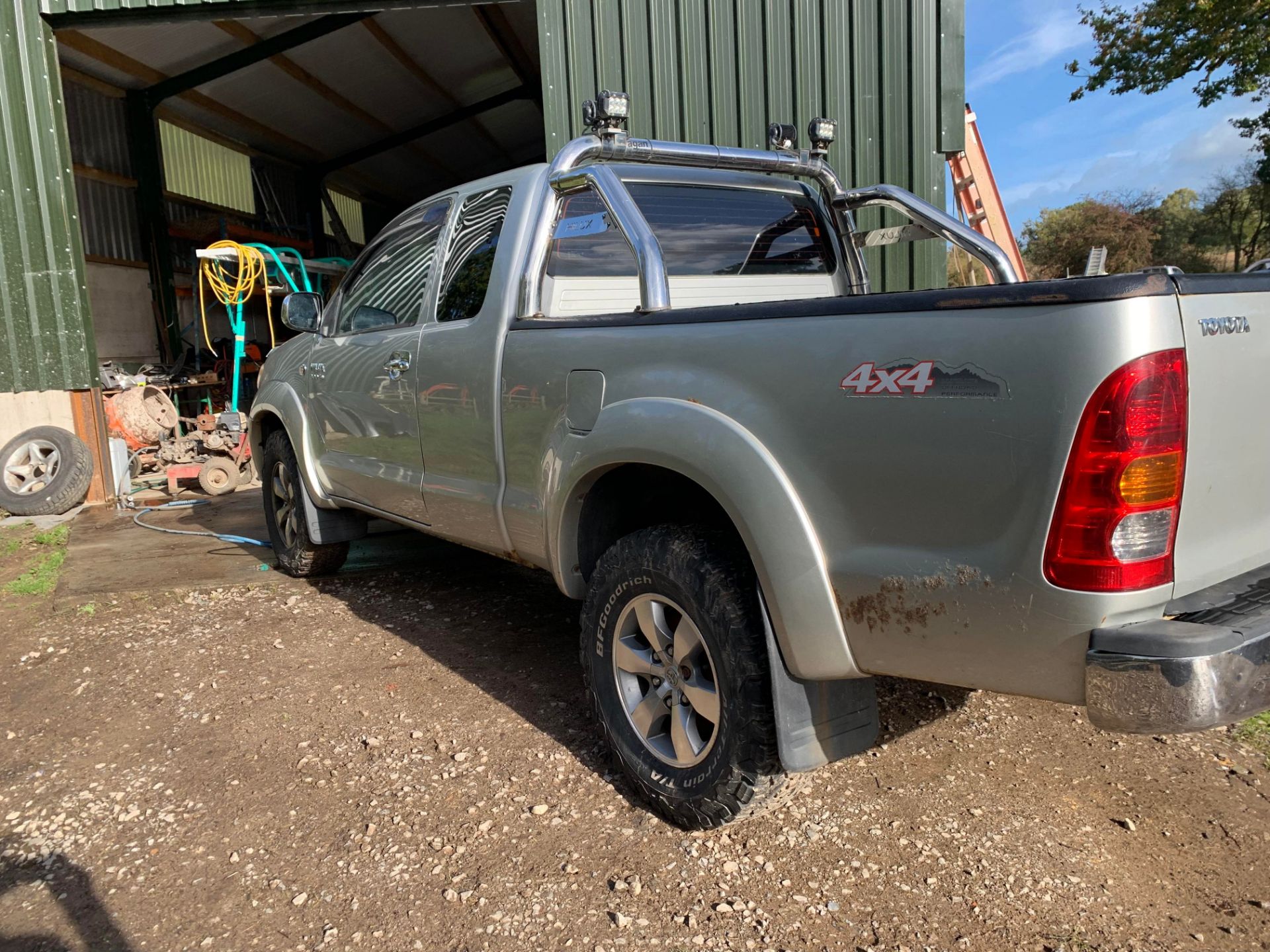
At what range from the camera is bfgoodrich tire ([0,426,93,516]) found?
26.5ft

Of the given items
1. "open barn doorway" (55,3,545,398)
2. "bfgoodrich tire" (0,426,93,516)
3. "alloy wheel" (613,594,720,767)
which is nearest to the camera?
"alloy wheel" (613,594,720,767)

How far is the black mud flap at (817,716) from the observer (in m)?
2.35

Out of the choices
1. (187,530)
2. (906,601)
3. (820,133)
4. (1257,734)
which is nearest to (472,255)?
(820,133)

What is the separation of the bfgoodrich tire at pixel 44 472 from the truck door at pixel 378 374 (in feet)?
15.2

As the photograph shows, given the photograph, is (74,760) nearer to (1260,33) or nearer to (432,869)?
(432,869)

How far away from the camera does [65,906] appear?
99.3 inches

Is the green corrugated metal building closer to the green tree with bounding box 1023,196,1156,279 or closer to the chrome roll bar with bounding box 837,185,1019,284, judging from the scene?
the chrome roll bar with bounding box 837,185,1019,284

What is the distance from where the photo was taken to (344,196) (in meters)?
20.8

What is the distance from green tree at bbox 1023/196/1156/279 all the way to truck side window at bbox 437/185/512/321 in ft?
57.7

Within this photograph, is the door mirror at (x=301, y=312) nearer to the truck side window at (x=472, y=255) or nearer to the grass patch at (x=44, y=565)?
the truck side window at (x=472, y=255)

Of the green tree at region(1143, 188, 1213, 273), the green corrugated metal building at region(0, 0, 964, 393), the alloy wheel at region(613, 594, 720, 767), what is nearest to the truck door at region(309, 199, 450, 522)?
the alloy wheel at region(613, 594, 720, 767)

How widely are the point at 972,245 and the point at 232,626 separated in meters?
3.92

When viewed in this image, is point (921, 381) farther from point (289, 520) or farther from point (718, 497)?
point (289, 520)

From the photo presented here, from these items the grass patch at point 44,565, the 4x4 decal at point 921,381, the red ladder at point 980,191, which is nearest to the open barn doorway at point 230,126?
the grass patch at point 44,565
